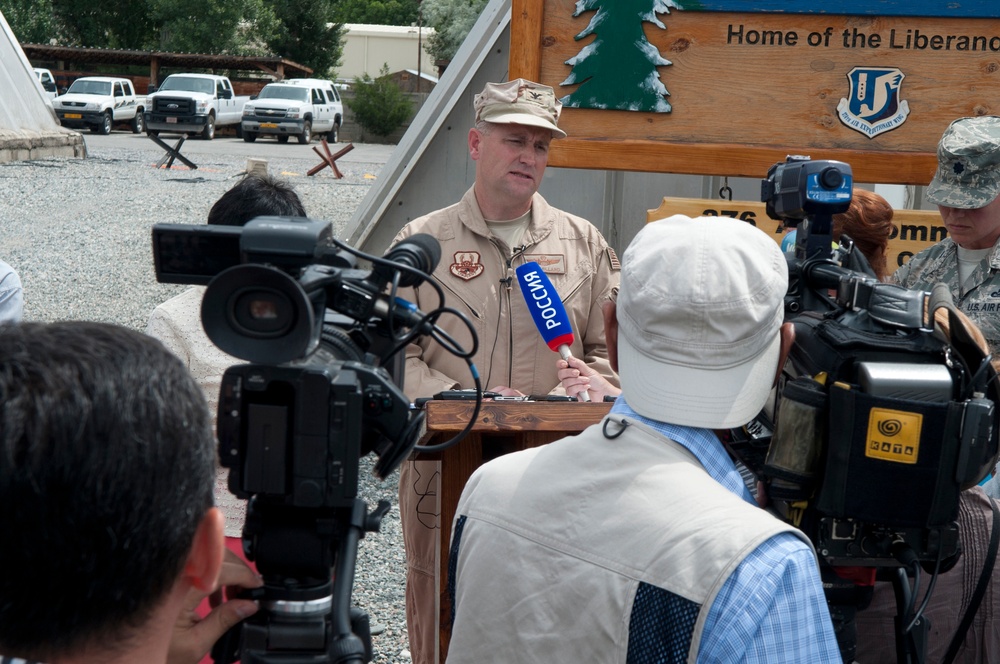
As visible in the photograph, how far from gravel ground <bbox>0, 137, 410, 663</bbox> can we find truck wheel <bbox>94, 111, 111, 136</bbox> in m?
5.99

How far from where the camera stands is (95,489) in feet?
3.88

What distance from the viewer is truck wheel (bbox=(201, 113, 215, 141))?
31516mm

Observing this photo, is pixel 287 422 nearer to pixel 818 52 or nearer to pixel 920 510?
pixel 920 510

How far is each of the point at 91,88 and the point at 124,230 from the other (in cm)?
1879

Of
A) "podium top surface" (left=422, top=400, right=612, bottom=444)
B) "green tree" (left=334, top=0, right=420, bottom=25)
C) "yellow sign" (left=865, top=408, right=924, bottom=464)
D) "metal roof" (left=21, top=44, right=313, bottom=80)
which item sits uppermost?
"green tree" (left=334, top=0, right=420, bottom=25)

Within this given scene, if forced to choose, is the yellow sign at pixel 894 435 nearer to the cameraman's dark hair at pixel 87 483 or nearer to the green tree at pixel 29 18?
the cameraman's dark hair at pixel 87 483

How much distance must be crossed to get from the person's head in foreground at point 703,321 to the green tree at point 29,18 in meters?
49.9

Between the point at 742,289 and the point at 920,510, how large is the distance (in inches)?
19.7

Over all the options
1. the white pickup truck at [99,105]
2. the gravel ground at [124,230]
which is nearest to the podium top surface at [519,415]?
the gravel ground at [124,230]

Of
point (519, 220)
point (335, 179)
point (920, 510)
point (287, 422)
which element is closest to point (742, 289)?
point (920, 510)

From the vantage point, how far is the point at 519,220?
4.14 m

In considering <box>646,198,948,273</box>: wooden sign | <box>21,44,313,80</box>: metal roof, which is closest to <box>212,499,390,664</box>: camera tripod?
<box>646,198,948,273</box>: wooden sign

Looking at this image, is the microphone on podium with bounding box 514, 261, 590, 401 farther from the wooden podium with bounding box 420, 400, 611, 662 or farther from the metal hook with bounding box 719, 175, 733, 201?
the metal hook with bounding box 719, 175, 733, 201

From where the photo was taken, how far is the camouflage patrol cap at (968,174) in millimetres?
3873
